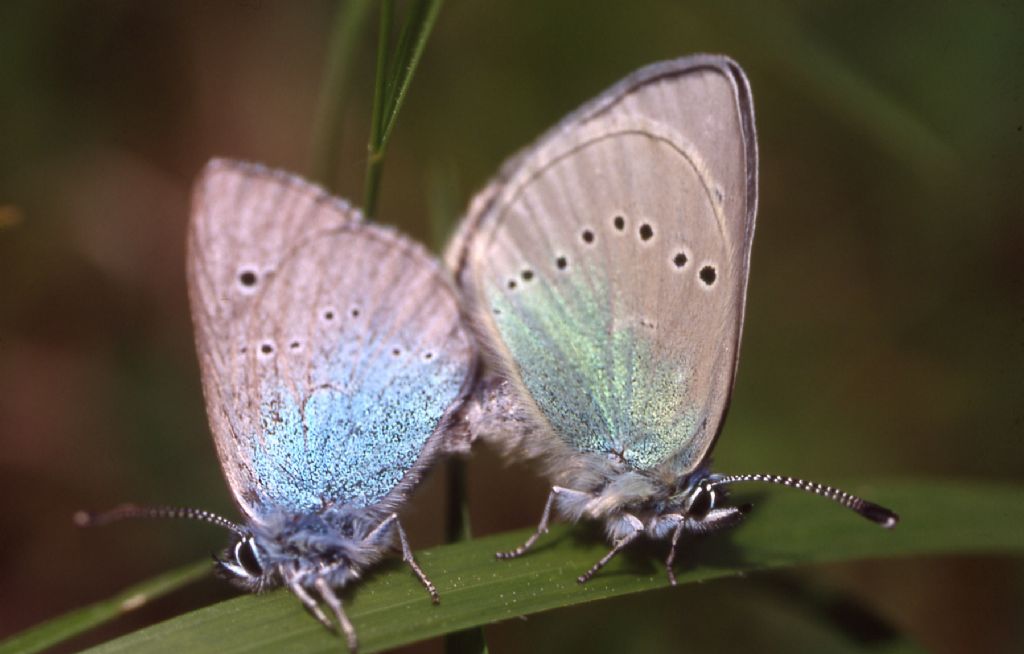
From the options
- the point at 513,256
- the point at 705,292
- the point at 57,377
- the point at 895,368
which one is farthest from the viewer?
the point at 895,368

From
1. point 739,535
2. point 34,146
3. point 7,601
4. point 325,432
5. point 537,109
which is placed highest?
point 537,109

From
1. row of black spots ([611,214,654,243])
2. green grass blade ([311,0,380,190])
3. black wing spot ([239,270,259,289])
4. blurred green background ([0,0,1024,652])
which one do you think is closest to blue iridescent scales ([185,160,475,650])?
black wing spot ([239,270,259,289])

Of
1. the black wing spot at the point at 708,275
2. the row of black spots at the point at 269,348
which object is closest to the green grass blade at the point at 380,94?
the row of black spots at the point at 269,348

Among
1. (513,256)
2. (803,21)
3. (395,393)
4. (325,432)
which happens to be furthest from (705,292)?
(803,21)

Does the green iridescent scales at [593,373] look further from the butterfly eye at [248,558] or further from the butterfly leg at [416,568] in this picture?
the butterfly eye at [248,558]

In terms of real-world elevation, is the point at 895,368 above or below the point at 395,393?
above

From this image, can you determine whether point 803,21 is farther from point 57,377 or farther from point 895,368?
point 57,377

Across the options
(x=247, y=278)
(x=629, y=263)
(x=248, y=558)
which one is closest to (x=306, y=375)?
(x=247, y=278)

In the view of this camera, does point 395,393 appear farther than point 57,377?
No

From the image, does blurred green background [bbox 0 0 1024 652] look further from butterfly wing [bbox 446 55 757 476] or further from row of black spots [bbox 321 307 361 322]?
row of black spots [bbox 321 307 361 322]
